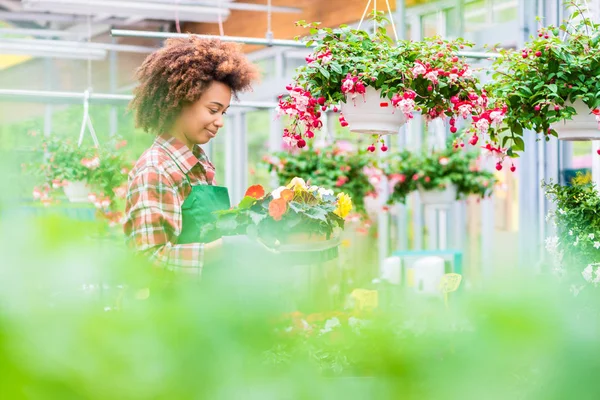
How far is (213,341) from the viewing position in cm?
40

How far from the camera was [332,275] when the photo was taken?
0.67 metres

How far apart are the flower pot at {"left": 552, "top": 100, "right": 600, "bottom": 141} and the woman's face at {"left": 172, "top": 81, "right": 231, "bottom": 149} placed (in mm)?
1333

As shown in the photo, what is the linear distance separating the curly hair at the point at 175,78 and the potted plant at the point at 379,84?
867 millimetres

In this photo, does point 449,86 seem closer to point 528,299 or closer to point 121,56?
point 528,299

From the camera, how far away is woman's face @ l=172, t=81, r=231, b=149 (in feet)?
6.48

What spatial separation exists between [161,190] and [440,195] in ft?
15.2

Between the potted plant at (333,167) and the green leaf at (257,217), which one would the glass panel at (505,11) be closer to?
the potted plant at (333,167)

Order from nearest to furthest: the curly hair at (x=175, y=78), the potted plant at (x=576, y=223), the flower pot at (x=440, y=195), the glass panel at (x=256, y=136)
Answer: the curly hair at (x=175, y=78) < the potted plant at (x=576, y=223) < the flower pot at (x=440, y=195) < the glass panel at (x=256, y=136)

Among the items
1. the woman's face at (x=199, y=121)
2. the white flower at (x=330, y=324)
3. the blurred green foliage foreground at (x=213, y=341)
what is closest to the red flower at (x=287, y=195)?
the woman's face at (x=199, y=121)

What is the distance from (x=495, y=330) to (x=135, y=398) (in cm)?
15

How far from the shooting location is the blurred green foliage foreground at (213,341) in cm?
36

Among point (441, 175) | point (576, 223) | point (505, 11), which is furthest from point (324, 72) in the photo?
point (505, 11)

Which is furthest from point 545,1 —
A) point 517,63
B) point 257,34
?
point 517,63

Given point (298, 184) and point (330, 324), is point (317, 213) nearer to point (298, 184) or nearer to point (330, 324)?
point (298, 184)
